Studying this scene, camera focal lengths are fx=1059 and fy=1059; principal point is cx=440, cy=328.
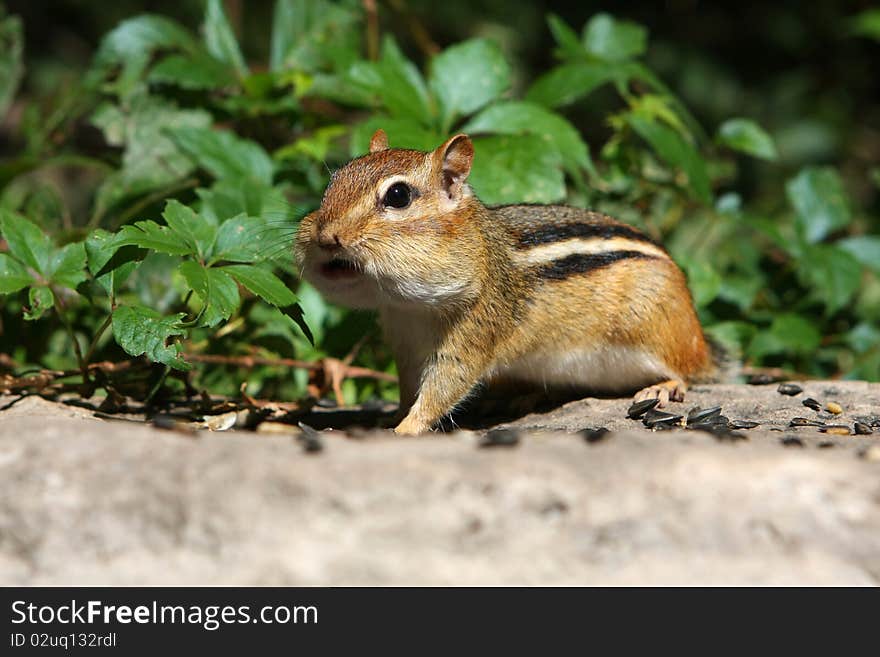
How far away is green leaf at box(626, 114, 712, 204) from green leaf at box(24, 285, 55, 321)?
8.47 ft

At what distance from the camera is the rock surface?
223cm

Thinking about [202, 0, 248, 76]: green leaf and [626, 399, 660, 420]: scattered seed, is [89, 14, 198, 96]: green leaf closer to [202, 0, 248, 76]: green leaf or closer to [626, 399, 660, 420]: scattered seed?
[202, 0, 248, 76]: green leaf

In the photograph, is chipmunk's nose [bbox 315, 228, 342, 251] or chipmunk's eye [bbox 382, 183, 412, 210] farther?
chipmunk's eye [bbox 382, 183, 412, 210]

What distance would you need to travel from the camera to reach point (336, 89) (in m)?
5.05

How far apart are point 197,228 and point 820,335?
3293 mm

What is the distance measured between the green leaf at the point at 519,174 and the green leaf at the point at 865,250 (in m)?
1.84

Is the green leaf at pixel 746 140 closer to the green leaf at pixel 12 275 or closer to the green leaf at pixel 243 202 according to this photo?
the green leaf at pixel 243 202

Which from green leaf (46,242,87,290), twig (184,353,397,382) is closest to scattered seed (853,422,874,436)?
twig (184,353,397,382)

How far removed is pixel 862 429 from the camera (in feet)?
11.0

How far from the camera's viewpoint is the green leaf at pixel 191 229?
3287mm

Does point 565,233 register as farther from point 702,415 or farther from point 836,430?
point 836,430

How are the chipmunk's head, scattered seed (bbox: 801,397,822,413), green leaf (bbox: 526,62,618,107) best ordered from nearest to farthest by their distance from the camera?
the chipmunk's head < scattered seed (bbox: 801,397,822,413) < green leaf (bbox: 526,62,618,107)

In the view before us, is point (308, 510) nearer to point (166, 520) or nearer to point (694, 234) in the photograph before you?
point (166, 520)

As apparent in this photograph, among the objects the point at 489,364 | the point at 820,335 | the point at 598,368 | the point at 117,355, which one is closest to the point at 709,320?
the point at 820,335
